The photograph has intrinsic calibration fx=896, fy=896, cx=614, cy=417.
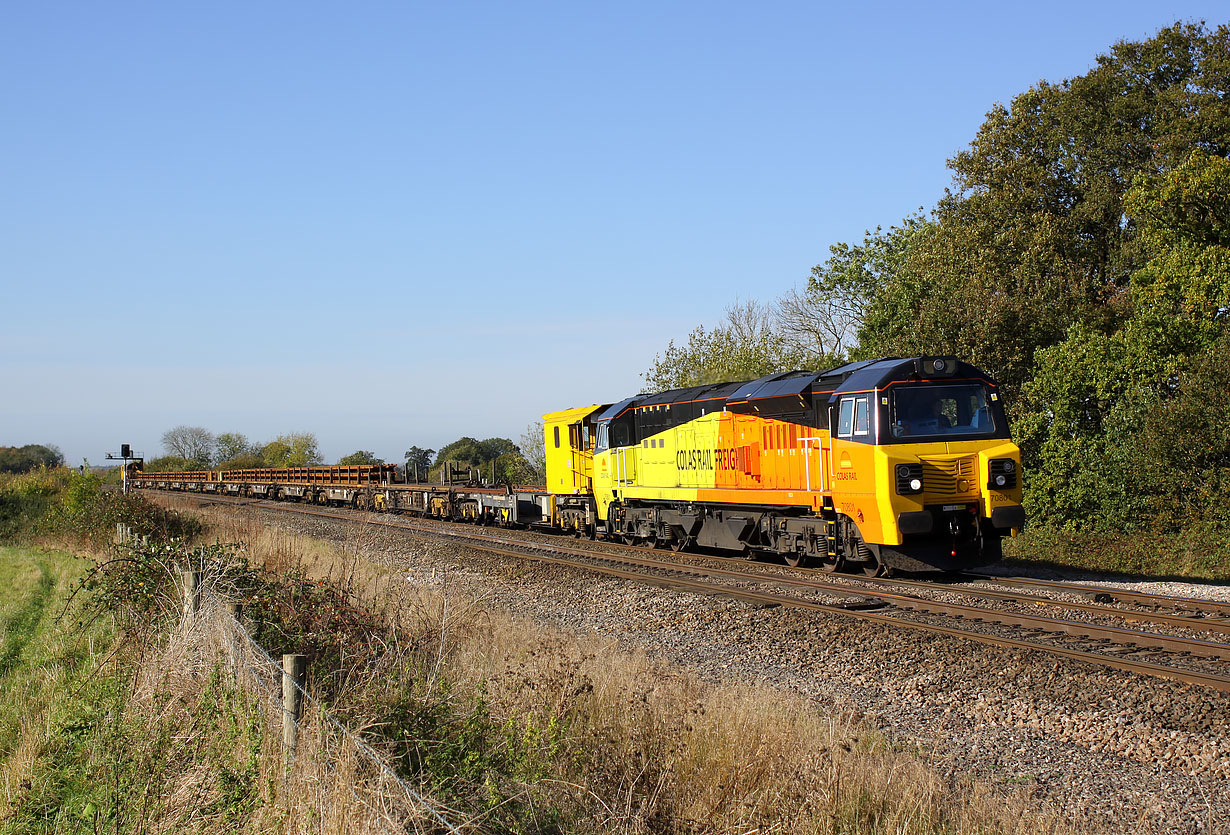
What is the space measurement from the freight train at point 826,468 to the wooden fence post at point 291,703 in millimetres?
10553

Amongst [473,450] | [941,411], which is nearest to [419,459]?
[473,450]

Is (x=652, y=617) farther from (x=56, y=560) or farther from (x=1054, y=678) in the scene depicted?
(x=56, y=560)

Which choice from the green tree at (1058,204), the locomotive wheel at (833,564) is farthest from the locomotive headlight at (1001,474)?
the green tree at (1058,204)

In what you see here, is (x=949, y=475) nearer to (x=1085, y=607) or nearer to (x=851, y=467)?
(x=851, y=467)

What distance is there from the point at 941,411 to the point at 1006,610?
12.3ft

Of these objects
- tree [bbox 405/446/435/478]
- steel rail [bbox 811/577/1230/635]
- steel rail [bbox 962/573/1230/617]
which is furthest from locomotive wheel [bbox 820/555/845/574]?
tree [bbox 405/446/435/478]

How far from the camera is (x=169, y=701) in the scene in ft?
21.7

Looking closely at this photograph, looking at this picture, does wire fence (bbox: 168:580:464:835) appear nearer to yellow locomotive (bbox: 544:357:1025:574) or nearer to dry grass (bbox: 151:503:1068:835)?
dry grass (bbox: 151:503:1068:835)

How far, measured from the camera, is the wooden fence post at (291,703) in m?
4.90

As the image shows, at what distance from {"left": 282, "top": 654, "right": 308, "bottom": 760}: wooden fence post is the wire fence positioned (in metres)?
0.01

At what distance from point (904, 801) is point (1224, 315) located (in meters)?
18.6

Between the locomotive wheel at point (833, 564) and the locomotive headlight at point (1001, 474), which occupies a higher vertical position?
the locomotive headlight at point (1001, 474)

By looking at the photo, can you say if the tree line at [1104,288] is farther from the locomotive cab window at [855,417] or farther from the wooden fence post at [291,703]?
the wooden fence post at [291,703]

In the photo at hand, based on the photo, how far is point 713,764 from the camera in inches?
237
